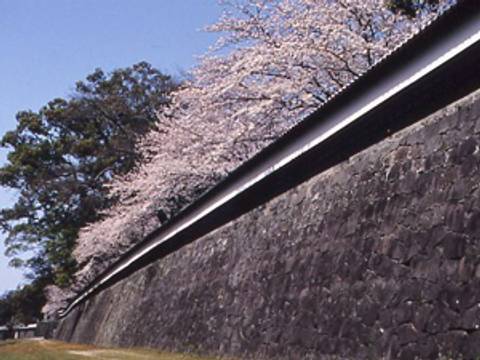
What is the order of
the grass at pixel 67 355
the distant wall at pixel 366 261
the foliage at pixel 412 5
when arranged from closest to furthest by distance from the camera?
the distant wall at pixel 366 261 < the grass at pixel 67 355 < the foliage at pixel 412 5

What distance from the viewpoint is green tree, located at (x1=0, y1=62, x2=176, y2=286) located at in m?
37.6

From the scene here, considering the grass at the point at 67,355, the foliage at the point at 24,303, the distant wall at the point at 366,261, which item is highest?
the foliage at the point at 24,303

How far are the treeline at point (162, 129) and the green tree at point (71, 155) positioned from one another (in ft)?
0.22

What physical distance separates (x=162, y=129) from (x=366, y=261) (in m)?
19.3

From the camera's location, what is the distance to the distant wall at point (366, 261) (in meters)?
6.20

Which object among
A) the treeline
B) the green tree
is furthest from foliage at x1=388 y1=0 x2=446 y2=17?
the green tree

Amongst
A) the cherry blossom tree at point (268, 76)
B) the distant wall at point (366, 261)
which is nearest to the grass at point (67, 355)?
the distant wall at point (366, 261)

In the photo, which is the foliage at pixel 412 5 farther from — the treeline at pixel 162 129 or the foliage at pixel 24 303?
the foliage at pixel 24 303

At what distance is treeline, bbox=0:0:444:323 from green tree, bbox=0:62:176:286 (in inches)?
2.7

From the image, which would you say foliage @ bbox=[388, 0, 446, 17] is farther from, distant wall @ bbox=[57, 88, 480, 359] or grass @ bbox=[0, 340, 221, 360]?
grass @ bbox=[0, 340, 221, 360]

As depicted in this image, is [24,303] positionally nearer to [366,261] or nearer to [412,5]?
[412,5]

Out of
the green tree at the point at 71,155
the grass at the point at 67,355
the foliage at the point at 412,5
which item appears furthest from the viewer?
the green tree at the point at 71,155

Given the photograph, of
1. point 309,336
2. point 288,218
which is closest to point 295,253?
Answer: point 288,218

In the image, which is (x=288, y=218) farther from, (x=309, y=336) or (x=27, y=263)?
(x=27, y=263)
